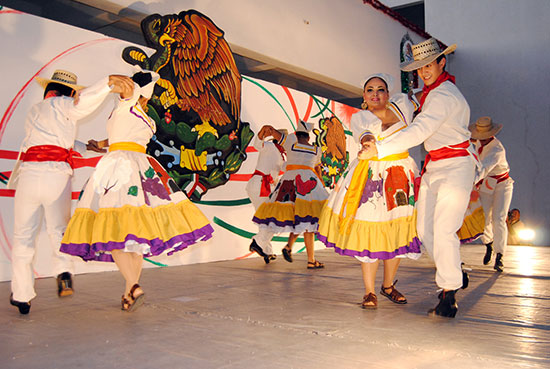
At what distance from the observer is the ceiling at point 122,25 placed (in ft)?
17.2

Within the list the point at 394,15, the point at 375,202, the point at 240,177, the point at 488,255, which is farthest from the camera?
the point at 394,15

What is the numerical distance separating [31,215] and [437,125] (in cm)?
243

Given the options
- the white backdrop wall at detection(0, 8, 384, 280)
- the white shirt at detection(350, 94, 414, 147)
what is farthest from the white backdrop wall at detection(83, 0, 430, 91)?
the white shirt at detection(350, 94, 414, 147)

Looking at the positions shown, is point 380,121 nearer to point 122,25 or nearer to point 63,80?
point 63,80

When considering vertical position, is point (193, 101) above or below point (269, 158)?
above

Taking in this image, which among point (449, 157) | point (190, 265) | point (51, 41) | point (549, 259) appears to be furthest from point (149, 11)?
point (549, 259)

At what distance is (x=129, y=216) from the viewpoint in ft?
8.59

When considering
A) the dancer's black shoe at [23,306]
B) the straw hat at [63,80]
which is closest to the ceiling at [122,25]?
the straw hat at [63,80]

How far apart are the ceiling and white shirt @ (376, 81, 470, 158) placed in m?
3.75

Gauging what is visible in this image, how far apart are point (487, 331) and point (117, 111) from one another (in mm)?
2334

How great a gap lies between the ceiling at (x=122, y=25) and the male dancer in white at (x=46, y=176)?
2568 mm

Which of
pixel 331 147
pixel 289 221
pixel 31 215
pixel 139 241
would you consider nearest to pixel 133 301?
pixel 139 241

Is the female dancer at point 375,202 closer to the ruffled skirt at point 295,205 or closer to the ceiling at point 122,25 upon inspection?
the ruffled skirt at point 295,205

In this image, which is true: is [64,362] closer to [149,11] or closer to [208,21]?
[149,11]
